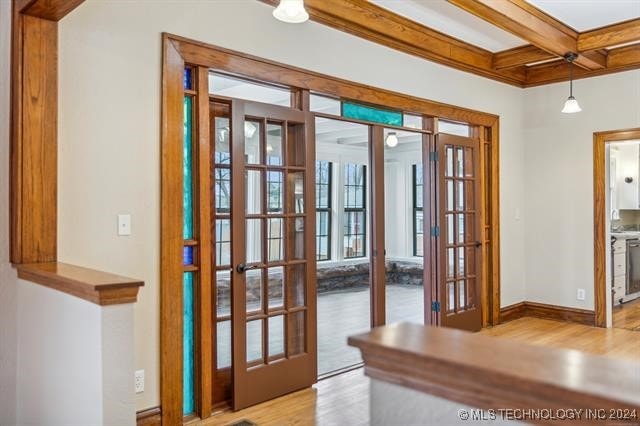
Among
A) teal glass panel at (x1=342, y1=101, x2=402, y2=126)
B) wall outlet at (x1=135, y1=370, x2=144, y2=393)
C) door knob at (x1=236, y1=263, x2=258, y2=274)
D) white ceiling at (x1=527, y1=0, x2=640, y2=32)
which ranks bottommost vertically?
wall outlet at (x1=135, y1=370, x2=144, y2=393)

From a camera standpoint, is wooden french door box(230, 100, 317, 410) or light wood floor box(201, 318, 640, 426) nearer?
light wood floor box(201, 318, 640, 426)

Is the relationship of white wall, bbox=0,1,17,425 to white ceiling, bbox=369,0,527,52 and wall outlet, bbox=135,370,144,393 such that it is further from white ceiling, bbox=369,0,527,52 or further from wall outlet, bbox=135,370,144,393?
white ceiling, bbox=369,0,527,52

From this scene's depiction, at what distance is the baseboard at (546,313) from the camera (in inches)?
218

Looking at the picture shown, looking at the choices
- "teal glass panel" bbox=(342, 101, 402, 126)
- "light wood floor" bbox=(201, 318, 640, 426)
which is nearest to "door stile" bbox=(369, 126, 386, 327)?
"teal glass panel" bbox=(342, 101, 402, 126)

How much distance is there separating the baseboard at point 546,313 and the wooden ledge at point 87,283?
4.66 meters

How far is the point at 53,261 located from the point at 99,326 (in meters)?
0.94

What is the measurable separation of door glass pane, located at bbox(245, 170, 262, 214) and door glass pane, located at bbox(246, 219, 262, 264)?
0.27ft

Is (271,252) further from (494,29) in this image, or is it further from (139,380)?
(494,29)

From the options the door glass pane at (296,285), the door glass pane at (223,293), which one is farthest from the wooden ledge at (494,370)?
the door glass pane at (296,285)

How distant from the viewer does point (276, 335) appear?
3529mm

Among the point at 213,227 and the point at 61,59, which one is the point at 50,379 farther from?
the point at 61,59

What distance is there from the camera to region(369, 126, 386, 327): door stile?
441cm

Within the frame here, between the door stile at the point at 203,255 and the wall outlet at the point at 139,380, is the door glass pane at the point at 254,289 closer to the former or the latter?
the door stile at the point at 203,255

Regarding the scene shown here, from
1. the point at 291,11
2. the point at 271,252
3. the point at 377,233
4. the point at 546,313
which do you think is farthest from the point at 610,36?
the point at 271,252
